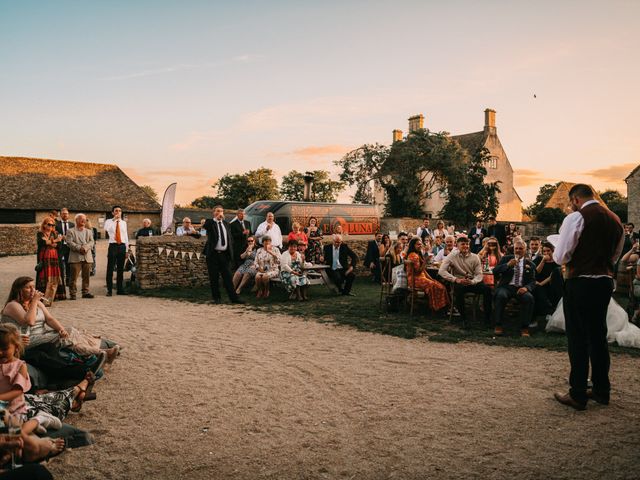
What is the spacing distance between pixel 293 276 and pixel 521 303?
4950 mm

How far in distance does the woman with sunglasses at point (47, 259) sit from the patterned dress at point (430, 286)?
718 centimetres

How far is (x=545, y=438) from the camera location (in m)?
3.88

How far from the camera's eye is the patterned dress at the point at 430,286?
907cm

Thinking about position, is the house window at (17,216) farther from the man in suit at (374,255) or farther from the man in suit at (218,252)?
the man in suit at (218,252)

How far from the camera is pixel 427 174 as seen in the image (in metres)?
38.6

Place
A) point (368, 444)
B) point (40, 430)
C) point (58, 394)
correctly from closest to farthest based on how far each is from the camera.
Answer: point (40, 430), point (368, 444), point (58, 394)

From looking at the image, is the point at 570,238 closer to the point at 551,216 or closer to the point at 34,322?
the point at 34,322

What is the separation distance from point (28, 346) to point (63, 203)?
37609 mm

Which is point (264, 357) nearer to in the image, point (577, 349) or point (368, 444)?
point (368, 444)

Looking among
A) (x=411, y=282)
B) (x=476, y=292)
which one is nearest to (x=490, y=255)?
(x=476, y=292)

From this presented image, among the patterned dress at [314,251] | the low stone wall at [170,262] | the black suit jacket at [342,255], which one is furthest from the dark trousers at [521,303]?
the low stone wall at [170,262]

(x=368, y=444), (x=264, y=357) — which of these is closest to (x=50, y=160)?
(x=264, y=357)

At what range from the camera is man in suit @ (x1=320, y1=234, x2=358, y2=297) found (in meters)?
12.0

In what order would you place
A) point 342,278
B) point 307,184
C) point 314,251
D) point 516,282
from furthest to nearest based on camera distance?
point 307,184 < point 314,251 < point 342,278 < point 516,282
